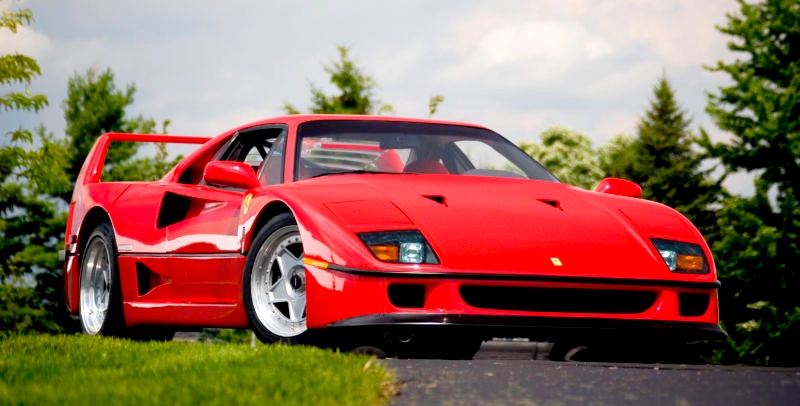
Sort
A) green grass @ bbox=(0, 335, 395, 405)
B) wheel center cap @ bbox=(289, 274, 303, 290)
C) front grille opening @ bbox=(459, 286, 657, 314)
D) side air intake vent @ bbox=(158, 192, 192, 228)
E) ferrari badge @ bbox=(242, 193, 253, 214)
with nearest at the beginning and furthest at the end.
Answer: green grass @ bbox=(0, 335, 395, 405)
front grille opening @ bbox=(459, 286, 657, 314)
wheel center cap @ bbox=(289, 274, 303, 290)
ferrari badge @ bbox=(242, 193, 253, 214)
side air intake vent @ bbox=(158, 192, 192, 228)

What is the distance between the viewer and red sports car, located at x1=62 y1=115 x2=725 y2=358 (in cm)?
598

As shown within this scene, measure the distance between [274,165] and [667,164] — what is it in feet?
172

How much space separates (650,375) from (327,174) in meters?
2.24

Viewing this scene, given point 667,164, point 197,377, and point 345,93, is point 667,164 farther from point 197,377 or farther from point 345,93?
point 197,377

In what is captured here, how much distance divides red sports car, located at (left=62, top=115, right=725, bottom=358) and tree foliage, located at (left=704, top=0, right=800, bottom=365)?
2465 centimetres

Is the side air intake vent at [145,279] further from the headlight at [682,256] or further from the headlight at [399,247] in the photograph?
the headlight at [682,256]

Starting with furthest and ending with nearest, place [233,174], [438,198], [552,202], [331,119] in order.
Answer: [331,119]
[233,174]
[552,202]
[438,198]

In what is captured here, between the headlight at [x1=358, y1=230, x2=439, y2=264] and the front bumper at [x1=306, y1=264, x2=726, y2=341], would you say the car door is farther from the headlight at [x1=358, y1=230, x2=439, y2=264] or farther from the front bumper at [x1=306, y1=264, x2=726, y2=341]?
the headlight at [x1=358, y1=230, x2=439, y2=264]

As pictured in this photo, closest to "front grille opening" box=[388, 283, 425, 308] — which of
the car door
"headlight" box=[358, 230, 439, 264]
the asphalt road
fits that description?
"headlight" box=[358, 230, 439, 264]

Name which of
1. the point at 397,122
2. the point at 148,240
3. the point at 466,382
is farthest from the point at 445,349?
the point at 466,382

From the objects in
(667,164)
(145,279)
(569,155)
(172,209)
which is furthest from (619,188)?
(569,155)

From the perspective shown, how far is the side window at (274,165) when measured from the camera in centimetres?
728

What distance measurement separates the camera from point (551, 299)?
20.1 ft

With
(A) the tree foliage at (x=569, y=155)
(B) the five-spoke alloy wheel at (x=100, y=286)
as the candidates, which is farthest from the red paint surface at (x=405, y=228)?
(A) the tree foliage at (x=569, y=155)
